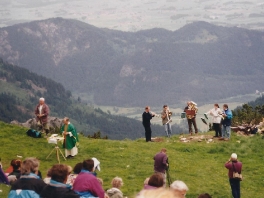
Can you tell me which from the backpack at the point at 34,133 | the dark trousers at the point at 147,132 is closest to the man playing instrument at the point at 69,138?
the backpack at the point at 34,133

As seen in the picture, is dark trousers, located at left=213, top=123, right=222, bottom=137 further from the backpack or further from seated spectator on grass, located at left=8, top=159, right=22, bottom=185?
seated spectator on grass, located at left=8, top=159, right=22, bottom=185

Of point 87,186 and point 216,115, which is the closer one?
point 87,186

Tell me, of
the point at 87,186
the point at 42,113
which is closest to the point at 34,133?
the point at 42,113

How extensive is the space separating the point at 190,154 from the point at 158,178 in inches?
670

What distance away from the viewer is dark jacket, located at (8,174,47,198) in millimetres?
10547

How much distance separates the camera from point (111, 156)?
88.7 ft

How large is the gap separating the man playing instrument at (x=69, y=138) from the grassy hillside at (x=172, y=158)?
510 mm

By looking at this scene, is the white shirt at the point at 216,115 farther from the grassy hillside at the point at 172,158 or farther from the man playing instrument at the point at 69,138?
the man playing instrument at the point at 69,138

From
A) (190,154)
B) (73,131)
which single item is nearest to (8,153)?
(73,131)

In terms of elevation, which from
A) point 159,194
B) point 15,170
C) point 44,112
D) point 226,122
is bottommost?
point 15,170

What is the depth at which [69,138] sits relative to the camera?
2561 centimetres

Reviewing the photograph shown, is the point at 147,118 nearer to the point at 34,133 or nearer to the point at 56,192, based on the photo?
the point at 34,133

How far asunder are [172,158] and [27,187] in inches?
668

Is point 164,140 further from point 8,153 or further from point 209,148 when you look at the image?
point 8,153
